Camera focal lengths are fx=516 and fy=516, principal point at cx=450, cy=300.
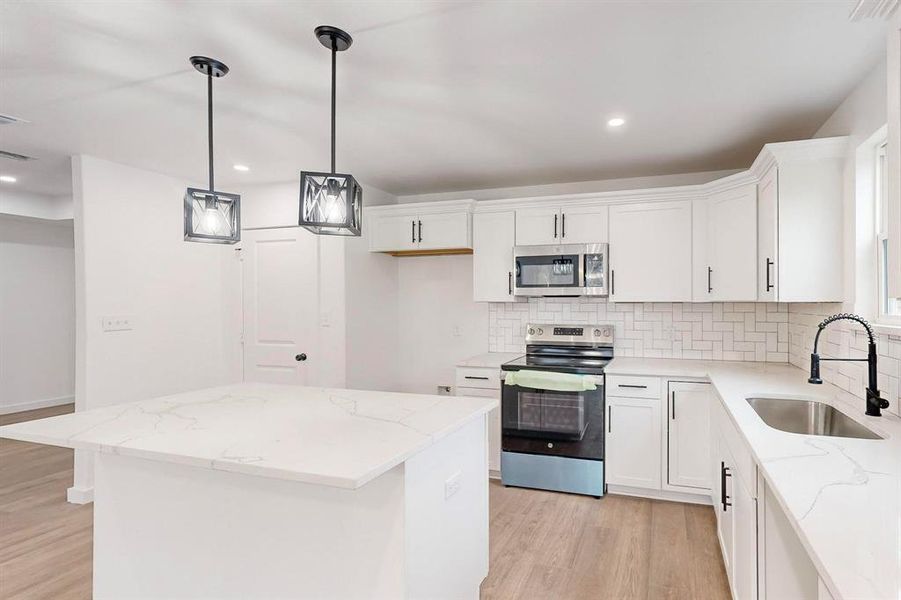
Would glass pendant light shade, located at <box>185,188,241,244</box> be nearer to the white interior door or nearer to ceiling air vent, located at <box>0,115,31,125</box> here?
ceiling air vent, located at <box>0,115,31,125</box>

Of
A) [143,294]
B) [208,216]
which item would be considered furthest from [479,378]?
[143,294]

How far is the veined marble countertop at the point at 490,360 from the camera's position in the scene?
3.98 m

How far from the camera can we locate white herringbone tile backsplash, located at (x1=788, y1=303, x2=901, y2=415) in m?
2.12

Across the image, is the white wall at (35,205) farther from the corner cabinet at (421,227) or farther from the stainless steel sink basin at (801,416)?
the stainless steel sink basin at (801,416)

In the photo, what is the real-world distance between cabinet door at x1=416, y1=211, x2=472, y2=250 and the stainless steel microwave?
18.7 inches

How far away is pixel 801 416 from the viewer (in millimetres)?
2473

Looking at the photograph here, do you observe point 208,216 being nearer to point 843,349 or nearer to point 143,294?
point 143,294

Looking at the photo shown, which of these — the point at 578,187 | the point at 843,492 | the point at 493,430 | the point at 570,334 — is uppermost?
the point at 578,187

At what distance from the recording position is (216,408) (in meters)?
2.28

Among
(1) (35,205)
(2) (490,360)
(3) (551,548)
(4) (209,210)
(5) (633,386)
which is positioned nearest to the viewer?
(4) (209,210)

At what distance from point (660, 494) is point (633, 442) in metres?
0.40

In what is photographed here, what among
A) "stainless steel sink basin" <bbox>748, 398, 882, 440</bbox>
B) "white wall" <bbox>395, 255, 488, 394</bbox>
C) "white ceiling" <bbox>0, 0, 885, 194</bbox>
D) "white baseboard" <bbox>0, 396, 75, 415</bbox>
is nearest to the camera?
"white ceiling" <bbox>0, 0, 885, 194</bbox>

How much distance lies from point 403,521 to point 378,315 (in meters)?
3.11

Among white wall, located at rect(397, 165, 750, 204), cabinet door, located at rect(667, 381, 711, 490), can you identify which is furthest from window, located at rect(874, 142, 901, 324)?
white wall, located at rect(397, 165, 750, 204)
